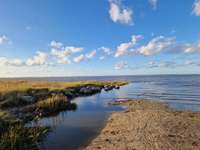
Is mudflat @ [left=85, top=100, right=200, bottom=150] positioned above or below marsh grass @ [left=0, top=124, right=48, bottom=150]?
below

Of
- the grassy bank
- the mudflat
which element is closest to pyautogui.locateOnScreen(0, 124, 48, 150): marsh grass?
the grassy bank

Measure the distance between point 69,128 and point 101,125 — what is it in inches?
107

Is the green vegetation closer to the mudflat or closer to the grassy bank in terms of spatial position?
the grassy bank

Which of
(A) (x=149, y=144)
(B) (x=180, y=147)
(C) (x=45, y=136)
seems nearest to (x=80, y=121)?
(C) (x=45, y=136)

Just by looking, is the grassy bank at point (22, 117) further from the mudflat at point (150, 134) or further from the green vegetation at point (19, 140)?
the mudflat at point (150, 134)

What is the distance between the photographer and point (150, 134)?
14.2 metres

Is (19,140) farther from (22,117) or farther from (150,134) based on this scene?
(150,134)

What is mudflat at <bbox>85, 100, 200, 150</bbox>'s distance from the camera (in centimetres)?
1191

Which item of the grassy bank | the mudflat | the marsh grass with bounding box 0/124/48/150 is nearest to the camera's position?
the marsh grass with bounding box 0/124/48/150

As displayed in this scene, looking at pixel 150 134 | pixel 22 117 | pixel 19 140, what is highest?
pixel 19 140

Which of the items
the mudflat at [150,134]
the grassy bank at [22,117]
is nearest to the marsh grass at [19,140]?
the grassy bank at [22,117]

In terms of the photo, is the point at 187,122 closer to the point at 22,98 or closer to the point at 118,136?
the point at 118,136

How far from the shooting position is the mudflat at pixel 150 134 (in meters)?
11.9

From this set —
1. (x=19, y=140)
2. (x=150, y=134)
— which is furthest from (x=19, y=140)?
(x=150, y=134)
